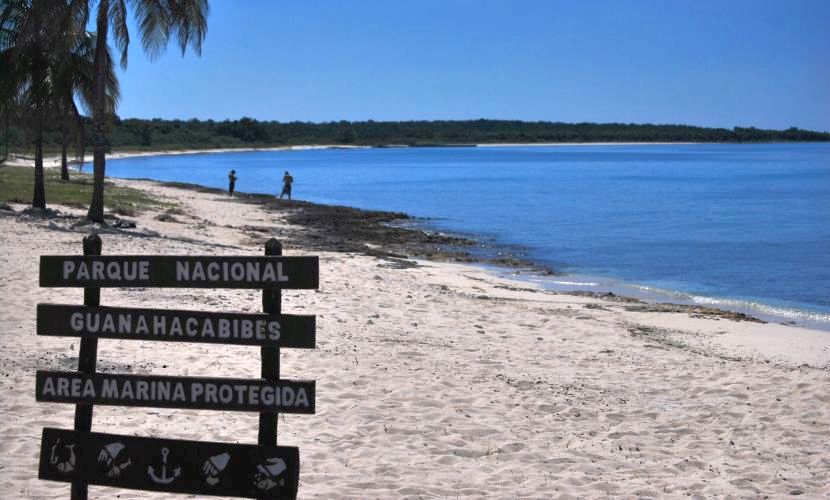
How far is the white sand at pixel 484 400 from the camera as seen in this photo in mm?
6652

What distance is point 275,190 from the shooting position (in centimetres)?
6156

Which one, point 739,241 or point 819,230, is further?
point 819,230

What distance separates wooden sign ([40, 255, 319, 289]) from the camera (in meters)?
4.98

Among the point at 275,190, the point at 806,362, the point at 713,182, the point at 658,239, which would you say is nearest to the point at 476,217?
the point at 658,239

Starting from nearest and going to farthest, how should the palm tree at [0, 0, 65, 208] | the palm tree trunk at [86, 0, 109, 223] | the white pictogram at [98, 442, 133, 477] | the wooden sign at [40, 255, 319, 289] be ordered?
1. the wooden sign at [40, 255, 319, 289]
2. the white pictogram at [98, 442, 133, 477]
3. the palm tree trunk at [86, 0, 109, 223]
4. the palm tree at [0, 0, 65, 208]

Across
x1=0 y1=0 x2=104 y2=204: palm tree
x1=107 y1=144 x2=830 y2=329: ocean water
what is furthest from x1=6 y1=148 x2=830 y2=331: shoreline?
x1=0 y1=0 x2=104 y2=204: palm tree

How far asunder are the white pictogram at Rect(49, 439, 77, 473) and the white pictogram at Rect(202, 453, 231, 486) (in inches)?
31.2

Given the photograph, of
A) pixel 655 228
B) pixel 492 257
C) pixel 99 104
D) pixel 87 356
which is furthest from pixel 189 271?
pixel 655 228

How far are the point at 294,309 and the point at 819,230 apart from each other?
1299 inches

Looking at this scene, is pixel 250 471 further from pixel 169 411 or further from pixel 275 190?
pixel 275 190

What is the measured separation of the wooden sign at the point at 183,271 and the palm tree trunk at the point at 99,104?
16.8 meters

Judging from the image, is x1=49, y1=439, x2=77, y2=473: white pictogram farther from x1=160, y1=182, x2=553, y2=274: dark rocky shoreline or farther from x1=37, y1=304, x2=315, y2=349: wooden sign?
x1=160, y1=182, x2=553, y2=274: dark rocky shoreline

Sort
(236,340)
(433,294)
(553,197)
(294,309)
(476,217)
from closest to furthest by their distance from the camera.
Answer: (236,340)
(294,309)
(433,294)
(476,217)
(553,197)

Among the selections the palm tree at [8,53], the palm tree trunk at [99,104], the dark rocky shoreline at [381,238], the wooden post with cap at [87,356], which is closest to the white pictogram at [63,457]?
the wooden post with cap at [87,356]
